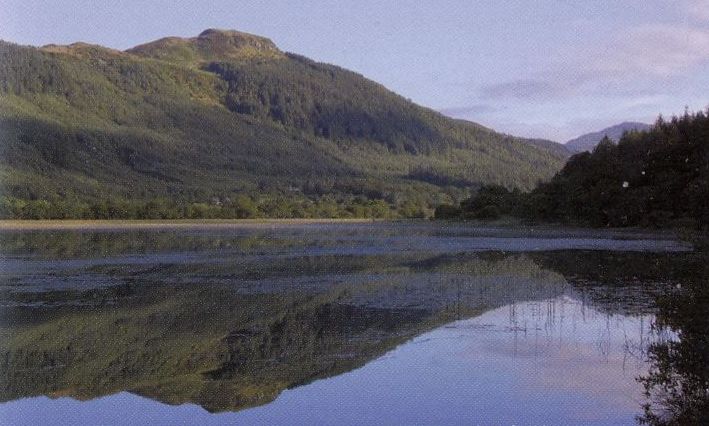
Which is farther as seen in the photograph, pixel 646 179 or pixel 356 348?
pixel 646 179

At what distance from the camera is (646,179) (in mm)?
56344

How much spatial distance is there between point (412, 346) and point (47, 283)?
1399 centimetres

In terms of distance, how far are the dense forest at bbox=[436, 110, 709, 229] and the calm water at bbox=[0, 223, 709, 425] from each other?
29.9 m

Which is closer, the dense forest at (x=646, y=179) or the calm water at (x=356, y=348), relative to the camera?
the calm water at (x=356, y=348)

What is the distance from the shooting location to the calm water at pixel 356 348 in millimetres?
9820

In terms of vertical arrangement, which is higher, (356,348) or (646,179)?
(646,179)

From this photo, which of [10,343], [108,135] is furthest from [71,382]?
[108,135]

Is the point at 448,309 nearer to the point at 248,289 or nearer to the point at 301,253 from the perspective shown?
the point at 248,289

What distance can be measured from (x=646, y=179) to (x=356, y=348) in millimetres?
47885

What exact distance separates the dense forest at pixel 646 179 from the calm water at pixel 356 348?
2990 cm

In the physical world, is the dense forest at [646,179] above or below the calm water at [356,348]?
above

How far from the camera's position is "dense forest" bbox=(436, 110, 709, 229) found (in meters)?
51.9

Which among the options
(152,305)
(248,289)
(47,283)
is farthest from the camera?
(47,283)

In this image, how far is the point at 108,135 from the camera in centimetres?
17312
